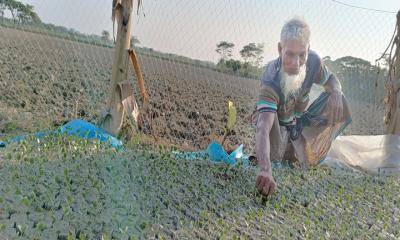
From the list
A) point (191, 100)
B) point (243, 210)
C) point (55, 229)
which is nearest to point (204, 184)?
point (243, 210)

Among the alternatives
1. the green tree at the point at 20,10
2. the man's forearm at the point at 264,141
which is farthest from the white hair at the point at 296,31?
the green tree at the point at 20,10

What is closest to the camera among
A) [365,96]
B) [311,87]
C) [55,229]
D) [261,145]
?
[55,229]

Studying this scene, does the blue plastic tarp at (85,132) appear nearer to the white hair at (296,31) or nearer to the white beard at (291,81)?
the white beard at (291,81)

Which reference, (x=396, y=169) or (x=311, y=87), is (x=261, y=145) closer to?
(x=311, y=87)

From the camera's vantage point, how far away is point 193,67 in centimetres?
470

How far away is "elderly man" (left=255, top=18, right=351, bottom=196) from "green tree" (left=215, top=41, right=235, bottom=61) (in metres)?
1.04

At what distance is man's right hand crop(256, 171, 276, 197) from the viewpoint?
8.64 feet

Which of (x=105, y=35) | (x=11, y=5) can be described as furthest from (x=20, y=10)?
(x=105, y=35)

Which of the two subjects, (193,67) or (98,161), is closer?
(98,161)

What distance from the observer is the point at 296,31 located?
10.4 ft

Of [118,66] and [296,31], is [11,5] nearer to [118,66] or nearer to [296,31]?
[118,66]

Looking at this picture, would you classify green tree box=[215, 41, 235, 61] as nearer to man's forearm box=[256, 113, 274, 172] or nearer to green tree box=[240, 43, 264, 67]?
green tree box=[240, 43, 264, 67]

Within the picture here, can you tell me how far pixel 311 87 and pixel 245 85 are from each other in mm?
1251

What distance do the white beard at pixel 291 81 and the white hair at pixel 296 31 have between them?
0.78 ft
